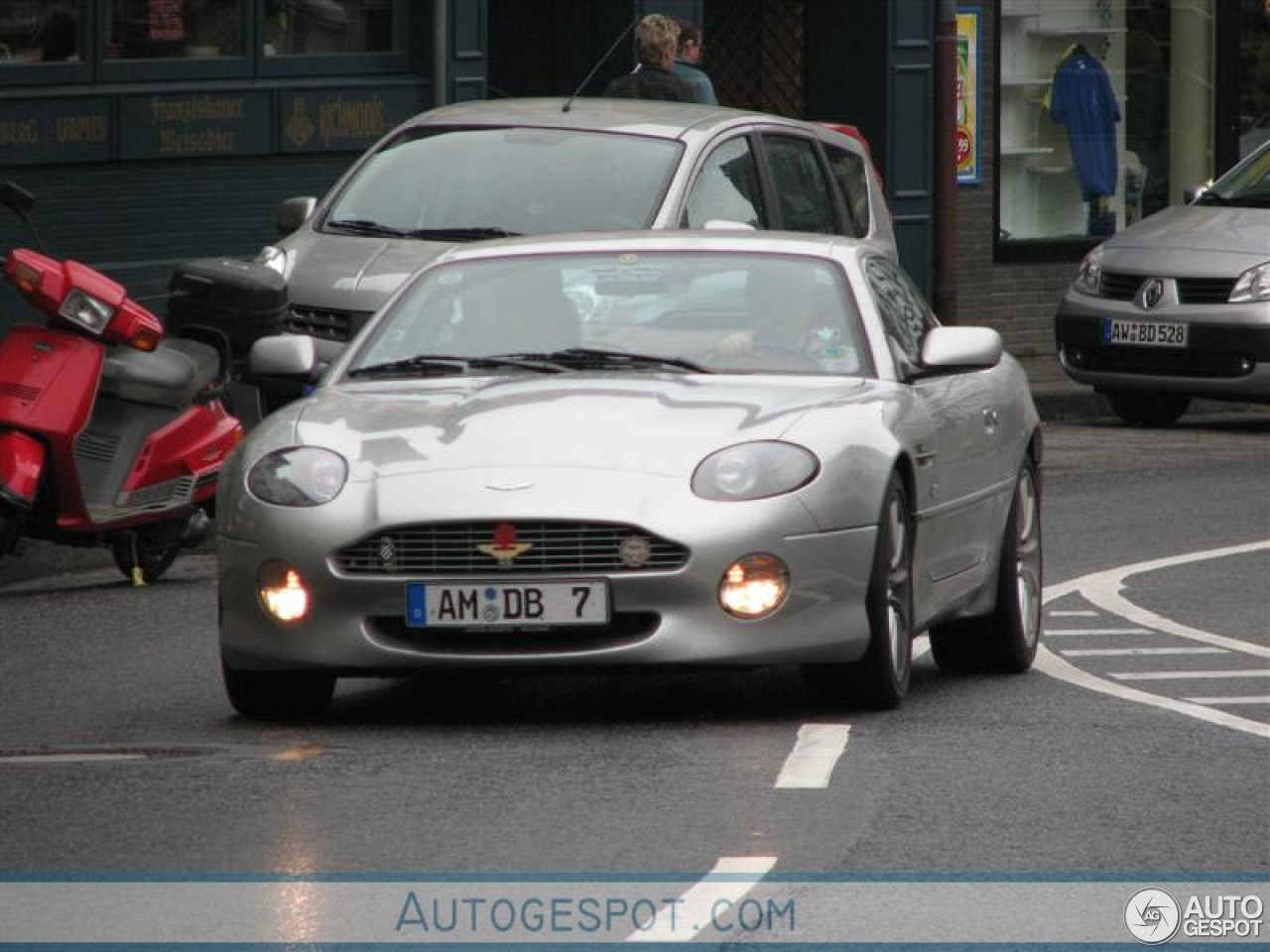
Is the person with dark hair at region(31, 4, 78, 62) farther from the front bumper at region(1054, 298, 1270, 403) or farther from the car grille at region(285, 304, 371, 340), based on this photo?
the front bumper at region(1054, 298, 1270, 403)

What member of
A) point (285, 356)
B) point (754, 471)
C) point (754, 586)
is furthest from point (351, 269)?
point (754, 586)

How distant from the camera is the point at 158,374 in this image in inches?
508

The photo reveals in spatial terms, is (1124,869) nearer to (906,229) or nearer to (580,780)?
(580,780)

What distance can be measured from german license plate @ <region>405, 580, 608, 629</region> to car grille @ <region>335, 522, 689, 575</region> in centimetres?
4

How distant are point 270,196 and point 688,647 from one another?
1233cm

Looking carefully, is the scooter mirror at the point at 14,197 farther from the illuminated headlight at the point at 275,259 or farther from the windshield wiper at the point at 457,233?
the windshield wiper at the point at 457,233

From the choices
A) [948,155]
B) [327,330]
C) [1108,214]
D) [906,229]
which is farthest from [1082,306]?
[327,330]

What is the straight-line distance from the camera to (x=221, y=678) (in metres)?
10.3

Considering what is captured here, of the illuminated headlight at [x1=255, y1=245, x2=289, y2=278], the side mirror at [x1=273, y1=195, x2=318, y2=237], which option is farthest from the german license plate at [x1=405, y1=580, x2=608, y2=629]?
the side mirror at [x1=273, y1=195, x2=318, y2=237]

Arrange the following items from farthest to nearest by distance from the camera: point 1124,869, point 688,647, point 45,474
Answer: point 45,474 → point 688,647 → point 1124,869

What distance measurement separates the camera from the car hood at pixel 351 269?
46.7 ft

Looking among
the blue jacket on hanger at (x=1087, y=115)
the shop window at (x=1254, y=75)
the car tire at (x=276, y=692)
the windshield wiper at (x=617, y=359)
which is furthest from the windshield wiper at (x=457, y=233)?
the shop window at (x=1254, y=75)

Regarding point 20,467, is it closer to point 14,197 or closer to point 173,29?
point 14,197

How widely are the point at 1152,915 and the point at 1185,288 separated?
13946mm
